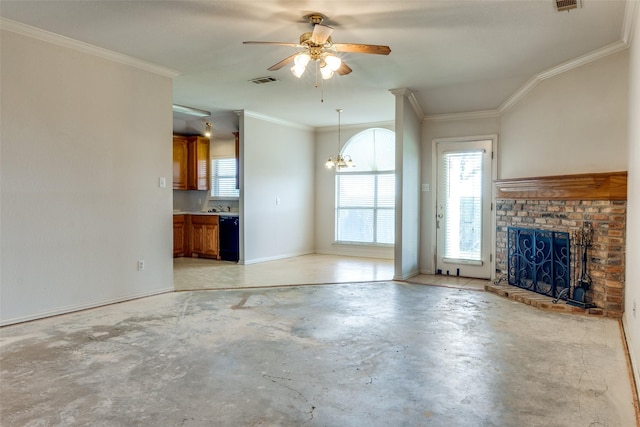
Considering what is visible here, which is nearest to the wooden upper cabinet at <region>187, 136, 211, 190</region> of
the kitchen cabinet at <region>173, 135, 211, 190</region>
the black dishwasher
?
the kitchen cabinet at <region>173, 135, 211, 190</region>

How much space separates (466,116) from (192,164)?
544cm

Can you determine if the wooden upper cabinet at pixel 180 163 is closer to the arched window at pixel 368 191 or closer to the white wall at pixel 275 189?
the white wall at pixel 275 189

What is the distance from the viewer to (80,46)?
416 centimetres

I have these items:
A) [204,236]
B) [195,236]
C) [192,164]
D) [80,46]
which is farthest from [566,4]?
[195,236]

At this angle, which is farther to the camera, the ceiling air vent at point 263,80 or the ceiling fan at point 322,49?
the ceiling air vent at point 263,80

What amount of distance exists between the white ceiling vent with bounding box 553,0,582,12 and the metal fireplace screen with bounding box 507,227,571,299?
7.82 feet

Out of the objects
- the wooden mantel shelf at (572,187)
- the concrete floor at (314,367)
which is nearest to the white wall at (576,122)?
the wooden mantel shelf at (572,187)

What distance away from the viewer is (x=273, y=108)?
23.1 ft

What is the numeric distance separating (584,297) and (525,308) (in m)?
0.58

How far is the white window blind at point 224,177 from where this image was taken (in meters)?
8.36

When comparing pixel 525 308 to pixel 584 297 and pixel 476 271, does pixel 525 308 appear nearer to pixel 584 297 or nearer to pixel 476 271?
pixel 584 297

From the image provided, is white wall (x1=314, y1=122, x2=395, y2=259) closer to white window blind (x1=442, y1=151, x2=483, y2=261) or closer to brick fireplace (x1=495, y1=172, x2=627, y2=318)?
white window blind (x1=442, y1=151, x2=483, y2=261)

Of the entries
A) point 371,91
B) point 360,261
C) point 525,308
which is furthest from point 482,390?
point 360,261

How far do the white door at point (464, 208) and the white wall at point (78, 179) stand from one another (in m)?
4.12
